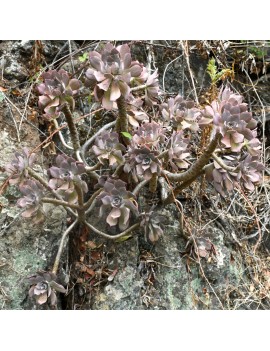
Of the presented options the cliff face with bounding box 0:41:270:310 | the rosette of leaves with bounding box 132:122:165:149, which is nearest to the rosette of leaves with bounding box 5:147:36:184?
the cliff face with bounding box 0:41:270:310

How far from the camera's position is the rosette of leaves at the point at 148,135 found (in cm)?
137

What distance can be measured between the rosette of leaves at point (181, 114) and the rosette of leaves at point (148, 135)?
5.0 inches

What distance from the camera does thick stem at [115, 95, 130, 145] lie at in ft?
4.54

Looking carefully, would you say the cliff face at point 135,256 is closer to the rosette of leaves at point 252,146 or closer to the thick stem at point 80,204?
the thick stem at point 80,204

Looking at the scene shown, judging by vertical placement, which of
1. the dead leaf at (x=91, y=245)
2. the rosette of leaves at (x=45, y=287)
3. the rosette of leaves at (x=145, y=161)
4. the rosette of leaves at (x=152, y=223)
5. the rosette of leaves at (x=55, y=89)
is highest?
the rosette of leaves at (x=55, y=89)

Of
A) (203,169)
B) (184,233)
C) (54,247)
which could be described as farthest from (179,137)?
(54,247)

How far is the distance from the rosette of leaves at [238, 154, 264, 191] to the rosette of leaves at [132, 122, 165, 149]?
280mm

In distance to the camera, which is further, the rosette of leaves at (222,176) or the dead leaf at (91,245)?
the dead leaf at (91,245)

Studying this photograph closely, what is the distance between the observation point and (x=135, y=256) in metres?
1.63

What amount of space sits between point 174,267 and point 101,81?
0.80 metres

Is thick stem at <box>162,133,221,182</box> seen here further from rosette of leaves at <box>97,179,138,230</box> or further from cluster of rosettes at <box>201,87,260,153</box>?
rosette of leaves at <box>97,179,138,230</box>

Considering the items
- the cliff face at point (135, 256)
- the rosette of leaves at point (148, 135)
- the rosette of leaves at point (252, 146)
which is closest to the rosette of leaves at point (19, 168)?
the cliff face at point (135, 256)

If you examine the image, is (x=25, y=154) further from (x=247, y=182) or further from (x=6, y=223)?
(x=247, y=182)

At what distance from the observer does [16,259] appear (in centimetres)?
161
